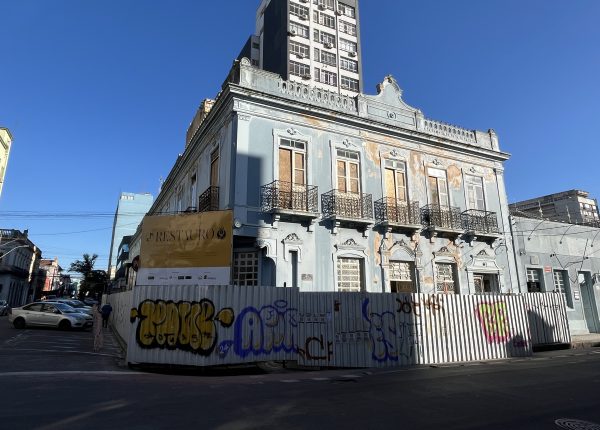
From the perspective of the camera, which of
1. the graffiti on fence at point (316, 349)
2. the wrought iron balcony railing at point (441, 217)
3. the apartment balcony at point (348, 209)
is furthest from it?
the wrought iron balcony railing at point (441, 217)

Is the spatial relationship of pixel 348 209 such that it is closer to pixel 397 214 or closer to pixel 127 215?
pixel 397 214

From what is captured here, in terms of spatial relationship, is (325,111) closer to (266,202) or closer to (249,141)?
(249,141)

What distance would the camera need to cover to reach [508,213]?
20.4 meters

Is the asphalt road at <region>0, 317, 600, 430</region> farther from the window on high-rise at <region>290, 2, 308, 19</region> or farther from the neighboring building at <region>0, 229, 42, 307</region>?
the window on high-rise at <region>290, 2, 308, 19</region>

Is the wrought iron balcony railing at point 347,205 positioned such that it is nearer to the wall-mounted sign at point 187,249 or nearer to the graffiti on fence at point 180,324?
the wall-mounted sign at point 187,249

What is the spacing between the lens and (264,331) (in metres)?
10.8

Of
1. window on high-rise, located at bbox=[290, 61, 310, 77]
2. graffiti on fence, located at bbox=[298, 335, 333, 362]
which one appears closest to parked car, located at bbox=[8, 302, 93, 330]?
graffiti on fence, located at bbox=[298, 335, 333, 362]

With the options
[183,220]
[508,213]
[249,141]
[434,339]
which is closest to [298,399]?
[434,339]

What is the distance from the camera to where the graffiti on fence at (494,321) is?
13.2 meters

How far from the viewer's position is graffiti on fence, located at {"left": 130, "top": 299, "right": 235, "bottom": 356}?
33.3 feet

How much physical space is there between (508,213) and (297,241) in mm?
12241

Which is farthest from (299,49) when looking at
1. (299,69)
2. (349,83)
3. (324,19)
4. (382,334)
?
(382,334)

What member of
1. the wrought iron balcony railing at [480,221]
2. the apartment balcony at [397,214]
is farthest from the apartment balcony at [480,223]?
the apartment balcony at [397,214]

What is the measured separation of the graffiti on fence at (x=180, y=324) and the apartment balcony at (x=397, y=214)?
8.40 metres
